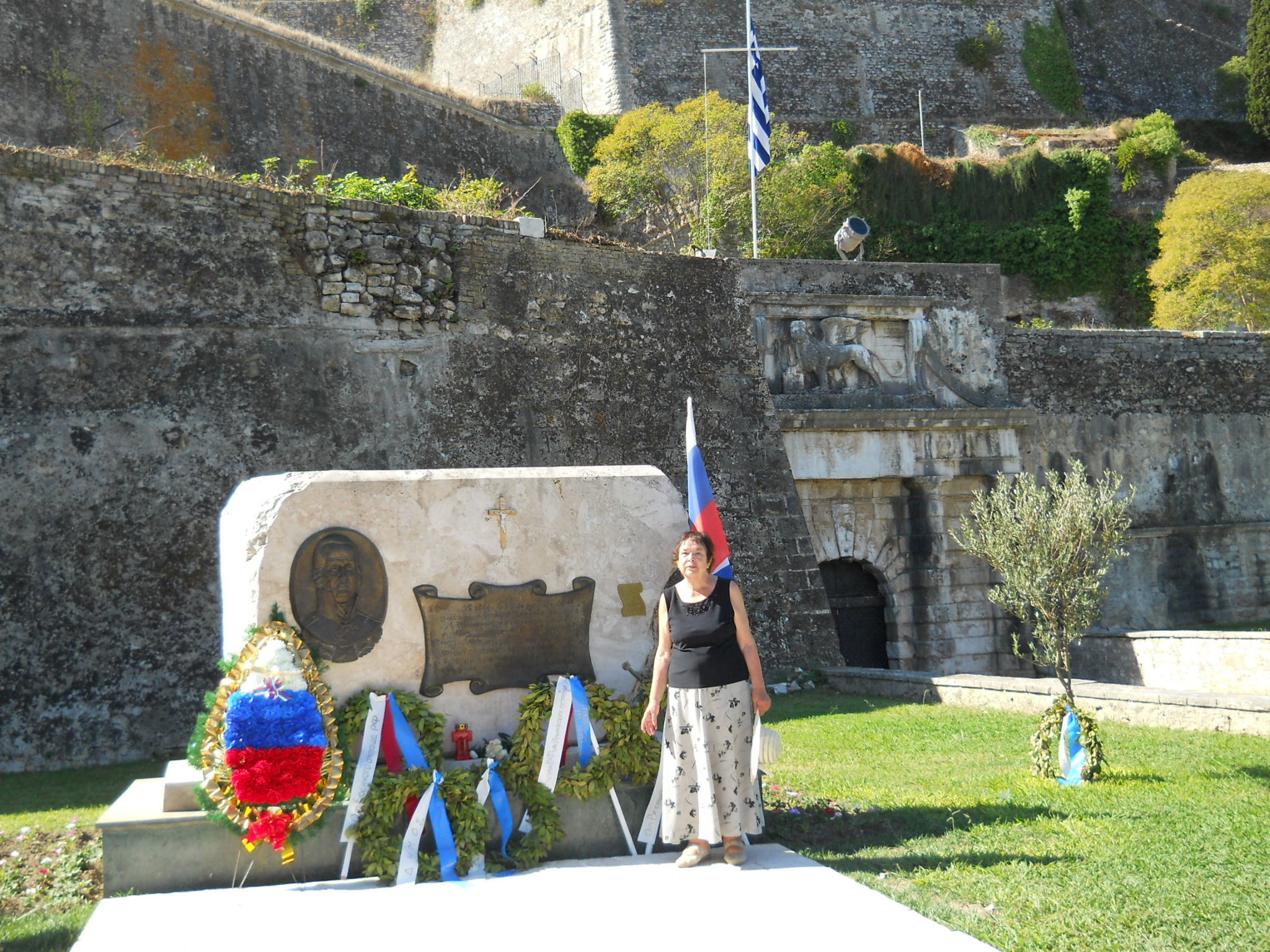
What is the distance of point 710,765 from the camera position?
15.7 feet

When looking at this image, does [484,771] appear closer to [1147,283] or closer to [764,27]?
[1147,283]

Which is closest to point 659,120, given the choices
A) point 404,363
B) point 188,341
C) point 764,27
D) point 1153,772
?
point 764,27

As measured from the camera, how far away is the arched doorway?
1424 cm

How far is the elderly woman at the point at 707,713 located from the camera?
188 inches

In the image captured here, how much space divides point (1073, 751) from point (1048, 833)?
4.09 ft

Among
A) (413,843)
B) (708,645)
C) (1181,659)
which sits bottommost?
(1181,659)

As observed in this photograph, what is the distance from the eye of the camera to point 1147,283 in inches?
997

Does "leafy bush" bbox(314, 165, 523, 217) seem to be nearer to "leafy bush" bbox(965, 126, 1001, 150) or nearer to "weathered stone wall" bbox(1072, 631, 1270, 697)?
"weathered stone wall" bbox(1072, 631, 1270, 697)

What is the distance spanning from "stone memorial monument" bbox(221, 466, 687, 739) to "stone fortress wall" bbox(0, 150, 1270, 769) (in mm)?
4147

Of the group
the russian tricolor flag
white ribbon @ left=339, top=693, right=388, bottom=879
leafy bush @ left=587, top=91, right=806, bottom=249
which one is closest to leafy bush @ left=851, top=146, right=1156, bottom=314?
leafy bush @ left=587, top=91, right=806, bottom=249

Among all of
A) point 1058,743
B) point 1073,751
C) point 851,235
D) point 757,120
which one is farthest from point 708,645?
point 757,120

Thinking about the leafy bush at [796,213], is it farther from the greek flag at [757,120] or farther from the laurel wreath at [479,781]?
the laurel wreath at [479,781]

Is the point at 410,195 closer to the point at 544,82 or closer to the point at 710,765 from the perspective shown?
the point at 710,765

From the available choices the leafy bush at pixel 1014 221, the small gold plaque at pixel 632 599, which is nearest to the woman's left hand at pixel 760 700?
the small gold plaque at pixel 632 599
